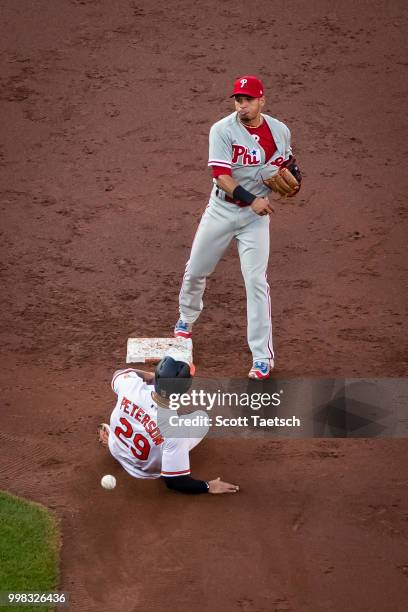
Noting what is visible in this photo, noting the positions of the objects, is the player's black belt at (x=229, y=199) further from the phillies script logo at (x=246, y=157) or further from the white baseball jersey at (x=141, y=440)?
the white baseball jersey at (x=141, y=440)

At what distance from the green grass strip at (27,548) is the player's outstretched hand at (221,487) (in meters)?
1.05

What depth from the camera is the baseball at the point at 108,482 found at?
7.32 metres

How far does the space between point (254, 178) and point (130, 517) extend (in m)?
2.85

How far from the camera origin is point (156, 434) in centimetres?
726

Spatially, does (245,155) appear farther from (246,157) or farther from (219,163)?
(219,163)

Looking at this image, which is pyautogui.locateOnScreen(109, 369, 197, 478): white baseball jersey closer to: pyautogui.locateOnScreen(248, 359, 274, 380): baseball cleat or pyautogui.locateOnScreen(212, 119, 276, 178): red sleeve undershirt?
pyautogui.locateOnScreen(248, 359, 274, 380): baseball cleat

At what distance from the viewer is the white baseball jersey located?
7191 mm

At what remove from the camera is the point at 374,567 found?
6691mm

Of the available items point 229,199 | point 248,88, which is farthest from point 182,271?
point 248,88

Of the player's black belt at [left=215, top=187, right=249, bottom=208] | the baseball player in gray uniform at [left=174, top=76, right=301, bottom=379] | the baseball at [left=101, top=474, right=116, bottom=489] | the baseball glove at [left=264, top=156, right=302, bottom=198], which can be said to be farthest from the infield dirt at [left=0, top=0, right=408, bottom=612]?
the baseball glove at [left=264, top=156, right=302, bottom=198]

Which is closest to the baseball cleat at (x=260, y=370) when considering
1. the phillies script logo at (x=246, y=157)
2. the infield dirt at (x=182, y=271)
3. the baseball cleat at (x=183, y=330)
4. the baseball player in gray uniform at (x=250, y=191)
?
the baseball player in gray uniform at (x=250, y=191)

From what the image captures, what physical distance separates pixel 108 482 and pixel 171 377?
86 centimetres

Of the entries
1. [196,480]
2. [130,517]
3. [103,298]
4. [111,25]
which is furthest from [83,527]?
[111,25]

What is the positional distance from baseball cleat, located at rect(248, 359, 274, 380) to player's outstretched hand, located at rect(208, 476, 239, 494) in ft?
4.58
